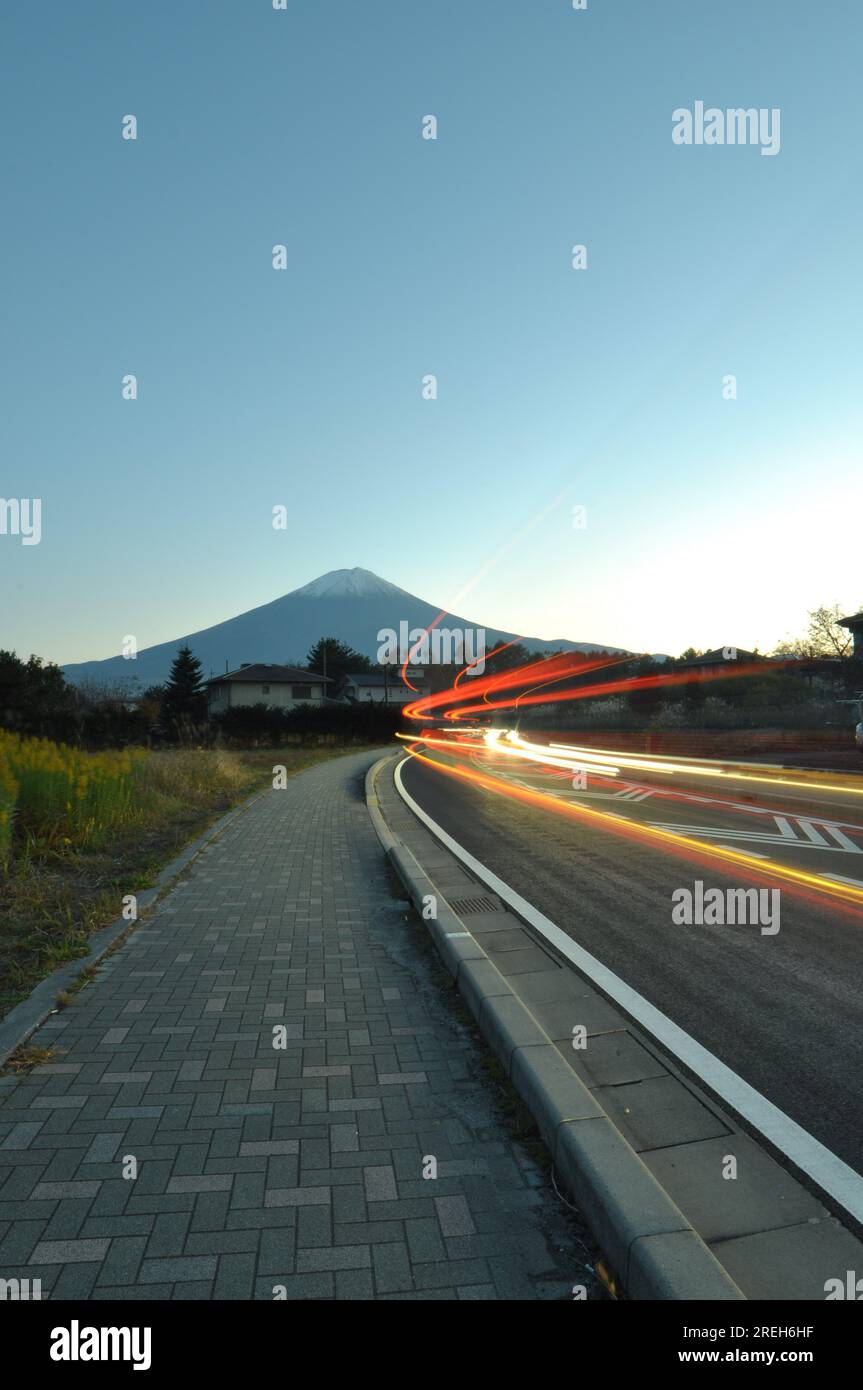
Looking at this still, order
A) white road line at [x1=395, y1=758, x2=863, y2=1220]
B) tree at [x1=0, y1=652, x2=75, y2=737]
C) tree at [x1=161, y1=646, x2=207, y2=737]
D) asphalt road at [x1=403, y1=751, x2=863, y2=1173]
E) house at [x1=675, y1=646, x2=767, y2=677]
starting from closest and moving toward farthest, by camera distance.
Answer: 1. white road line at [x1=395, y1=758, x2=863, y2=1220]
2. asphalt road at [x1=403, y1=751, x2=863, y2=1173]
3. tree at [x1=0, y1=652, x2=75, y2=737]
4. house at [x1=675, y1=646, x2=767, y2=677]
5. tree at [x1=161, y1=646, x2=207, y2=737]

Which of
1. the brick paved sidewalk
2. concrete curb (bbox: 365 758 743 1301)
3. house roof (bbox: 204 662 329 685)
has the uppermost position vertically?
house roof (bbox: 204 662 329 685)

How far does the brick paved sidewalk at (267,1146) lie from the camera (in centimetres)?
259

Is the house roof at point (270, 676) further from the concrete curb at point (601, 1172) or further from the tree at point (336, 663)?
the concrete curb at point (601, 1172)

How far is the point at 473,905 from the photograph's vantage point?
7.63 metres

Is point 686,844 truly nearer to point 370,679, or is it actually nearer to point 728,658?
point 728,658

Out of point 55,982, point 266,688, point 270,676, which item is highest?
point 270,676

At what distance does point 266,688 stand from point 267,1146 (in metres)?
78.8

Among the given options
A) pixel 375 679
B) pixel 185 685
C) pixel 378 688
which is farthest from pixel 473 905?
pixel 375 679

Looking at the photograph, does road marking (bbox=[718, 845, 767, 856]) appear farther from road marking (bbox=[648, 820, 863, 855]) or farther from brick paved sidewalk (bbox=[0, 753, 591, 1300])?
brick paved sidewalk (bbox=[0, 753, 591, 1300])

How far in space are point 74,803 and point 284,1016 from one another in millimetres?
6591

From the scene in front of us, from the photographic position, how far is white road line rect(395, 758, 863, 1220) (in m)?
3.04

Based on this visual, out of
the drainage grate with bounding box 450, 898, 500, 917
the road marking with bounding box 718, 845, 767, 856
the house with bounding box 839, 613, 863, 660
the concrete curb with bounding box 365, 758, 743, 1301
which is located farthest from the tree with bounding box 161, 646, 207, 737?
the concrete curb with bounding box 365, 758, 743, 1301

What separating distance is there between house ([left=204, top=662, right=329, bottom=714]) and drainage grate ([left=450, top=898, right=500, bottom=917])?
2809 inches

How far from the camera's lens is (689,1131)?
341cm
